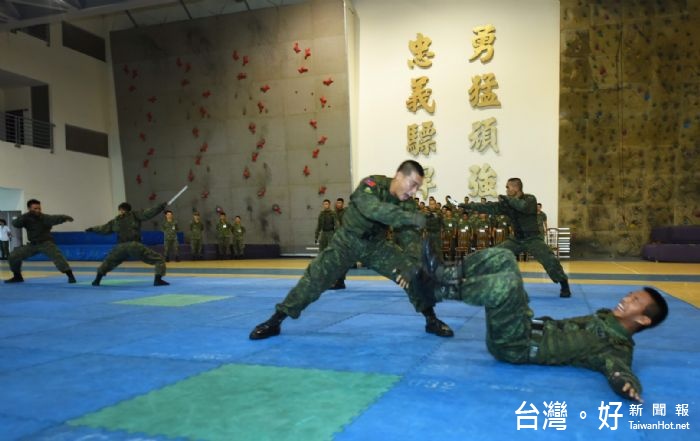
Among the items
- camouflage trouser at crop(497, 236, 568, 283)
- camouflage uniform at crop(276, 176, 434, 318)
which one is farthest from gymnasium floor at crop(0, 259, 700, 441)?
camouflage trouser at crop(497, 236, 568, 283)

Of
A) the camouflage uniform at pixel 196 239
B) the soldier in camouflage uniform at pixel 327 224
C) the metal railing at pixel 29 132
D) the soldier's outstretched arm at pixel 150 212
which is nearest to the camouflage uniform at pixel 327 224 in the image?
the soldier in camouflage uniform at pixel 327 224

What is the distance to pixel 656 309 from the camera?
120 inches

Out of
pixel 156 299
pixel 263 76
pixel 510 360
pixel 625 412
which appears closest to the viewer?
pixel 625 412

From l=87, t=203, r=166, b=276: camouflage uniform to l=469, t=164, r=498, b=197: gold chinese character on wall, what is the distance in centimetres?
1072

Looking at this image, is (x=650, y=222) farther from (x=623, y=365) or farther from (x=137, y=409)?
(x=137, y=409)

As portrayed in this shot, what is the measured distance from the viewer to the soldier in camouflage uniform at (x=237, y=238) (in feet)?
60.4

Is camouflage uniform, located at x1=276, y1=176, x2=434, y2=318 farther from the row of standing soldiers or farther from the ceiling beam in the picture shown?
the row of standing soldiers

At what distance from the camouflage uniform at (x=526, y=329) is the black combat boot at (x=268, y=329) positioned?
1.94m

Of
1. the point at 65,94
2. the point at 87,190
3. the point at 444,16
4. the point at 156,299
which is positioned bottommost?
the point at 156,299

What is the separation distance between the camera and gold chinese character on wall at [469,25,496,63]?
16.5 m

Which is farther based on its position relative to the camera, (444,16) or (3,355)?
(444,16)

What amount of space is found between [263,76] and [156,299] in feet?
43.1

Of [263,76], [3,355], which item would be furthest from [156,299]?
[263,76]

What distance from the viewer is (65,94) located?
784 inches
